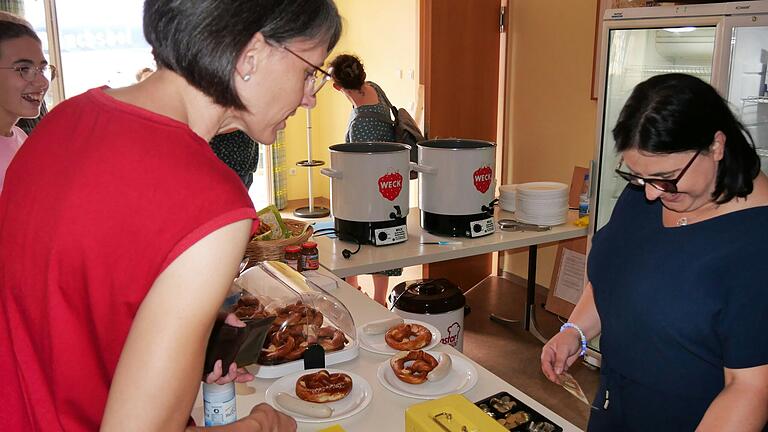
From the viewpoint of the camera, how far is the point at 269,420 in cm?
114

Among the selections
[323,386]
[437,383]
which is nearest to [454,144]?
[437,383]

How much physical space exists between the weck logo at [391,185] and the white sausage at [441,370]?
1.12 m

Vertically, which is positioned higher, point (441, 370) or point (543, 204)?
point (543, 204)

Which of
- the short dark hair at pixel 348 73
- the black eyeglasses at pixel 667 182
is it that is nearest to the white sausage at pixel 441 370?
the black eyeglasses at pixel 667 182

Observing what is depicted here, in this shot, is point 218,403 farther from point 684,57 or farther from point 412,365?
point 684,57

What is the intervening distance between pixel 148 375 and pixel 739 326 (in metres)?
1.09

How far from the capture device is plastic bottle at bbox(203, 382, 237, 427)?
1.16 meters

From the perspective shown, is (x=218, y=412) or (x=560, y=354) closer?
(x=218, y=412)

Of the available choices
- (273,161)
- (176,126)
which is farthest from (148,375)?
(273,161)

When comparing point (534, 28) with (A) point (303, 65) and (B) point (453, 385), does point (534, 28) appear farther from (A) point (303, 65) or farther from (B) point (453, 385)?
(A) point (303, 65)

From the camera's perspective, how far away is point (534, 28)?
4.27 m

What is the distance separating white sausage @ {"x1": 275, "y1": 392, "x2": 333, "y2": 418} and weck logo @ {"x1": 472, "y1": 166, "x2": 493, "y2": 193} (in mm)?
1531

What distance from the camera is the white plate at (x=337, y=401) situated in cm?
146

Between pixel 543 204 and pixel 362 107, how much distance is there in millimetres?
1198
